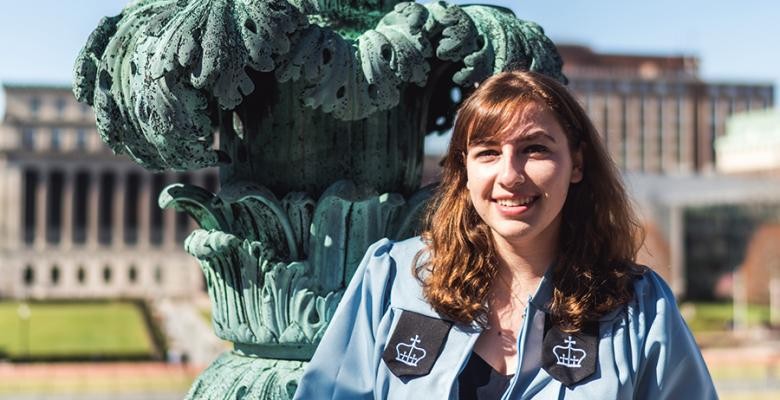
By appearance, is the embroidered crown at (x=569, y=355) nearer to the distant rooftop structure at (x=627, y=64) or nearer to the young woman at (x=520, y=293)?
the young woman at (x=520, y=293)

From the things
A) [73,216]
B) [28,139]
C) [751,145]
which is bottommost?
[73,216]

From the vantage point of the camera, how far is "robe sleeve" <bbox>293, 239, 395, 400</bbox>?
8.19 feet

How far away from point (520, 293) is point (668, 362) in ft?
1.26

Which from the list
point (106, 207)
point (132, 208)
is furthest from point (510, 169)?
point (106, 207)

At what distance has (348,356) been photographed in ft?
8.21

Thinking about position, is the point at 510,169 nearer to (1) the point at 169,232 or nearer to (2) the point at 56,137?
(2) the point at 56,137

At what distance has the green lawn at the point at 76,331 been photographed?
108 ft

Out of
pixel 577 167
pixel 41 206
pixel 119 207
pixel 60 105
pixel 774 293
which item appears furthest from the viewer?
pixel 119 207

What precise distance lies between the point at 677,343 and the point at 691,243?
2158 inches

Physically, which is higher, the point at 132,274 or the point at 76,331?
the point at 76,331

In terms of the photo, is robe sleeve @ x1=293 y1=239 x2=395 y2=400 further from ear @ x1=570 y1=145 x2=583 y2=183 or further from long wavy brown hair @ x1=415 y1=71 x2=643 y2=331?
ear @ x1=570 y1=145 x2=583 y2=183

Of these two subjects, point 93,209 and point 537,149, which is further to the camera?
point 93,209

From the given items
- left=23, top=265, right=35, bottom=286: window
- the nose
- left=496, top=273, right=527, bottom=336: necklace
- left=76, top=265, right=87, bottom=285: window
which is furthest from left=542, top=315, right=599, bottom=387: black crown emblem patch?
left=23, top=265, right=35, bottom=286: window

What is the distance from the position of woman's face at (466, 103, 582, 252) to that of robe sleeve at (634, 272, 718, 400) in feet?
1.09
